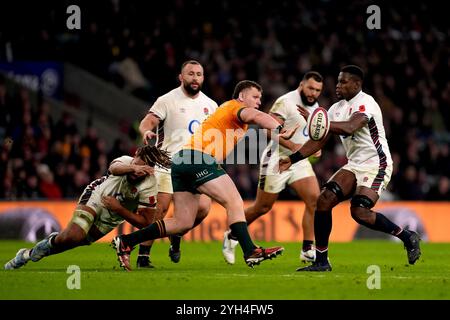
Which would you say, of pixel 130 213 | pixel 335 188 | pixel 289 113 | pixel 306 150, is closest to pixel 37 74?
pixel 289 113

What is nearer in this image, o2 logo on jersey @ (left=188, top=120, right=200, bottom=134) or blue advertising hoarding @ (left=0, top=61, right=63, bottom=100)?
o2 logo on jersey @ (left=188, top=120, right=200, bottom=134)

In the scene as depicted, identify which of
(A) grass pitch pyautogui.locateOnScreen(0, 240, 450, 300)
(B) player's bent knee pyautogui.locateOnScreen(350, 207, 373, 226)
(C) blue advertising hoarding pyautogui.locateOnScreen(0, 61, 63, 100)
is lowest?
(A) grass pitch pyautogui.locateOnScreen(0, 240, 450, 300)

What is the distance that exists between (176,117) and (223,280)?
10.9 feet

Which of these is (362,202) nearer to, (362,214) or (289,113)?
(362,214)

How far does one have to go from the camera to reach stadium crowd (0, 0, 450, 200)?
20891 mm

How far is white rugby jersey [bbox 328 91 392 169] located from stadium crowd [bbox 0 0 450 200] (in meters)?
9.38

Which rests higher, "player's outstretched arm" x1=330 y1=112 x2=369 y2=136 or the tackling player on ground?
"player's outstretched arm" x1=330 y1=112 x2=369 y2=136

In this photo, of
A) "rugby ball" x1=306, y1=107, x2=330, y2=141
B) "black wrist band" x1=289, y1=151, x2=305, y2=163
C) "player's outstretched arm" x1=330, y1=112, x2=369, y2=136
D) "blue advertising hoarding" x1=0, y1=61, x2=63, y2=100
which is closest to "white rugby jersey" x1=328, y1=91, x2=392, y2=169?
"player's outstretched arm" x1=330, y1=112, x2=369, y2=136

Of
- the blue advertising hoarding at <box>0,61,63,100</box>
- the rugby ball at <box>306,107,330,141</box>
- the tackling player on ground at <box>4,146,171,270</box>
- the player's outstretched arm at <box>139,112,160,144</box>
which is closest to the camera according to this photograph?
the rugby ball at <box>306,107,330,141</box>

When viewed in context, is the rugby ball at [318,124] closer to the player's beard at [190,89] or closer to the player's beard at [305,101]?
the player's beard at [190,89]

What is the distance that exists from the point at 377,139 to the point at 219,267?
8.16ft

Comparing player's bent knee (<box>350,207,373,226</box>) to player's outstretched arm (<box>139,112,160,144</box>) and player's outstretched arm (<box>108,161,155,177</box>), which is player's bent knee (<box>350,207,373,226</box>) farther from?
player's outstretched arm (<box>139,112,160,144</box>)

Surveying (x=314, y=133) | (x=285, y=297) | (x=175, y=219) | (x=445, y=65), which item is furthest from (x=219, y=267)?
(x=445, y=65)

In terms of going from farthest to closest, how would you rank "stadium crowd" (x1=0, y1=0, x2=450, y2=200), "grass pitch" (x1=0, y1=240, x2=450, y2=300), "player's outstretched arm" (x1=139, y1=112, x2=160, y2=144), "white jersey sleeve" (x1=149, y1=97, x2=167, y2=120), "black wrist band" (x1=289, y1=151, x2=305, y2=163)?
"stadium crowd" (x1=0, y1=0, x2=450, y2=200) → "white jersey sleeve" (x1=149, y1=97, x2=167, y2=120) → "player's outstretched arm" (x1=139, y1=112, x2=160, y2=144) → "black wrist band" (x1=289, y1=151, x2=305, y2=163) → "grass pitch" (x1=0, y1=240, x2=450, y2=300)
